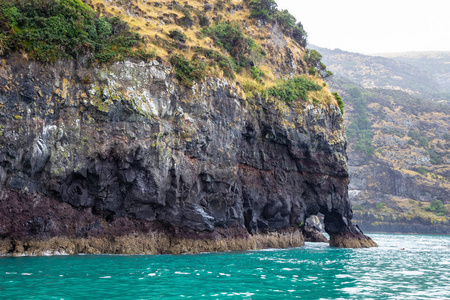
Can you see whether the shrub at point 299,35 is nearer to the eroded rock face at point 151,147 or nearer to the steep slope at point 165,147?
the steep slope at point 165,147

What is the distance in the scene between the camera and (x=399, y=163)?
14138cm

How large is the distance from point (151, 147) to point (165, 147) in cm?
149

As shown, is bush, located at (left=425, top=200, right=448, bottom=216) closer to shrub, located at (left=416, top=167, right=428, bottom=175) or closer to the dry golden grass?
shrub, located at (left=416, top=167, right=428, bottom=175)

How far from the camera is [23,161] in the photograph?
28484 mm

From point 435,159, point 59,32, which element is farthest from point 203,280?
point 435,159

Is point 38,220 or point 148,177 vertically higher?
point 148,177

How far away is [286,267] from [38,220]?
18.5 m

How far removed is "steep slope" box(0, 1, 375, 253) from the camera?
96.6 feet

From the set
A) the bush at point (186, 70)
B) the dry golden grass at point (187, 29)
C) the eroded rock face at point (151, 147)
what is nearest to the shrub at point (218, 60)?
the dry golden grass at point (187, 29)

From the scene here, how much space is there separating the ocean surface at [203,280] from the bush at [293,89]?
26.3m

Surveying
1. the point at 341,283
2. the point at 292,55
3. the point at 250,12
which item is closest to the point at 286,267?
the point at 341,283

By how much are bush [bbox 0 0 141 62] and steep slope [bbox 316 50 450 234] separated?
89.0 metres

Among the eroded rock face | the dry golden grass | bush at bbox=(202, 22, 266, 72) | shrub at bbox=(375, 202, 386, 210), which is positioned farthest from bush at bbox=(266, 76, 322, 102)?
shrub at bbox=(375, 202, 386, 210)

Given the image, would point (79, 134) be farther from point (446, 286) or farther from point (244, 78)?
point (446, 286)
